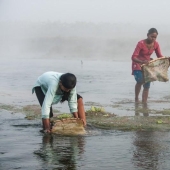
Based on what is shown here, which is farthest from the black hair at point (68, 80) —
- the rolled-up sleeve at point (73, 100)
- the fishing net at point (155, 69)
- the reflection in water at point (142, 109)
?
the fishing net at point (155, 69)

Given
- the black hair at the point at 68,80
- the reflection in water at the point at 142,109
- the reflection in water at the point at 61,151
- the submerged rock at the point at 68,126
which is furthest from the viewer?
the reflection in water at the point at 142,109

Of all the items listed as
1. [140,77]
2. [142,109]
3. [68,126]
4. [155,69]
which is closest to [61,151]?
[68,126]

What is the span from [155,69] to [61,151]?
508cm

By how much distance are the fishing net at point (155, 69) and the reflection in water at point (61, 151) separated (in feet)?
13.2

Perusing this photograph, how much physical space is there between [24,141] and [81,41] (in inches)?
1583

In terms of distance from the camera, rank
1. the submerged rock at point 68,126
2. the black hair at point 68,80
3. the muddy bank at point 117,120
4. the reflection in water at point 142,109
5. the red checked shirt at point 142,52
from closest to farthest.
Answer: the black hair at point 68,80 → the submerged rock at point 68,126 → the muddy bank at point 117,120 → the reflection in water at point 142,109 → the red checked shirt at point 142,52

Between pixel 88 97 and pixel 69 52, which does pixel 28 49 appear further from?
pixel 88 97

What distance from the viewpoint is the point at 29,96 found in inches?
476

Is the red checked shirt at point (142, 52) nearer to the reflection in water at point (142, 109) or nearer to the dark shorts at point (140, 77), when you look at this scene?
the dark shorts at point (140, 77)

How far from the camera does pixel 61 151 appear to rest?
5527 millimetres

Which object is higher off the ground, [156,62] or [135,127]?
[156,62]

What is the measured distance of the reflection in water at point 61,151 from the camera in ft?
16.2

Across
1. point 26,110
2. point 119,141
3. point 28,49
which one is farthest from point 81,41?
point 119,141

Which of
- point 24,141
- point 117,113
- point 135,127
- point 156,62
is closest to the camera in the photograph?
point 24,141
